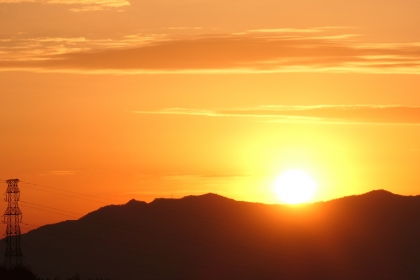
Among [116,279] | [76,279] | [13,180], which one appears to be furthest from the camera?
[116,279]

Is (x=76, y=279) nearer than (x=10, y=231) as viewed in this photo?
Yes

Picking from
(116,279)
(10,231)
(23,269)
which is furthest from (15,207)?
(116,279)

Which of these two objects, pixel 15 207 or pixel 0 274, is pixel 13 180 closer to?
pixel 15 207

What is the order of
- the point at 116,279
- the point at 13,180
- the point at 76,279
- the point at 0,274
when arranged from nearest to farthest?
the point at 0,274 → the point at 76,279 → the point at 13,180 → the point at 116,279

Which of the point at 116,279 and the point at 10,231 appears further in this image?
the point at 116,279

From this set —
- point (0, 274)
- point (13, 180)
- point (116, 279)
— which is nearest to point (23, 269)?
Answer: point (0, 274)

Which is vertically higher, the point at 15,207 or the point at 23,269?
the point at 15,207

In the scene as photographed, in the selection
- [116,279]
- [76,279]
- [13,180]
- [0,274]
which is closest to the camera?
[0,274]

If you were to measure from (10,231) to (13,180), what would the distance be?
20.4ft

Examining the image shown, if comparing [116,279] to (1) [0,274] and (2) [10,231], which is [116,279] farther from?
(1) [0,274]

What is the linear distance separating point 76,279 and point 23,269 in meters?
4.14

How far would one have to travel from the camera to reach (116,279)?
19800 cm

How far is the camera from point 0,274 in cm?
6166

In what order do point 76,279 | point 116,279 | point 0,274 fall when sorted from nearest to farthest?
1. point 0,274
2. point 76,279
3. point 116,279
